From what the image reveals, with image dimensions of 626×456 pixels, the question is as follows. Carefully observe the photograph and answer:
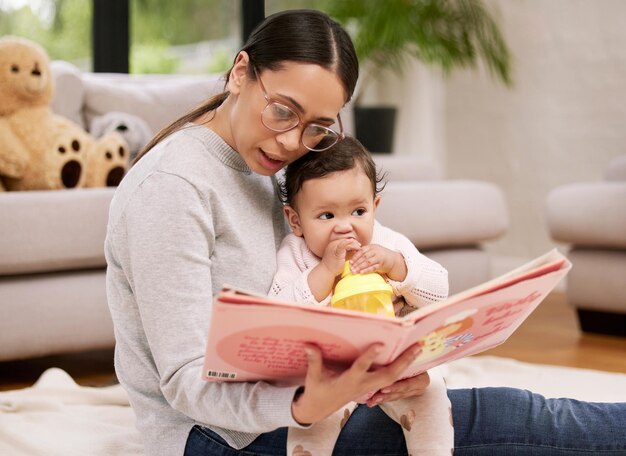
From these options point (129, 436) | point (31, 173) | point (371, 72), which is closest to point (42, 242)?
point (31, 173)

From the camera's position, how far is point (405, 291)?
52.7 inches

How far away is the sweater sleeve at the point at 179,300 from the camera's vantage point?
3.44 ft

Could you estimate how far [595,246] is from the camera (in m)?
3.06

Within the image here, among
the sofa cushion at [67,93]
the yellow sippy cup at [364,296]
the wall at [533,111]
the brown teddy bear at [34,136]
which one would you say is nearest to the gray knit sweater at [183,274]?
the yellow sippy cup at [364,296]

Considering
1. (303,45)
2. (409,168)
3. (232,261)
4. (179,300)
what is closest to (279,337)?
(179,300)

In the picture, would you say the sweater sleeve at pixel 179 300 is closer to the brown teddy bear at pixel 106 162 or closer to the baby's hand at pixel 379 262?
the baby's hand at pixel 379 262

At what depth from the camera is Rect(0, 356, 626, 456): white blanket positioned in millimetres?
1689

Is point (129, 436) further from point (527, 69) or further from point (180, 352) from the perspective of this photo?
point (527, 69)

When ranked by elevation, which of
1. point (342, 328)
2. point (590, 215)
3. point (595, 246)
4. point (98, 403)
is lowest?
point (98, 403)

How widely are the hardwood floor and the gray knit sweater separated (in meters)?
1.18

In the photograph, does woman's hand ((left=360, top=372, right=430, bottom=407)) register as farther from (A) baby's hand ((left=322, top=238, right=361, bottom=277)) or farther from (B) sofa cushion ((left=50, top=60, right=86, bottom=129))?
(B) sofa cushion ((left=50, top=60, right=86, bottom=129))

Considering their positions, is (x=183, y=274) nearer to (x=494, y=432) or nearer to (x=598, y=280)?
(x=494, y=432)

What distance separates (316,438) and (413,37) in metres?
3.09

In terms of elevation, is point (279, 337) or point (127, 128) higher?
point (279, 337)
